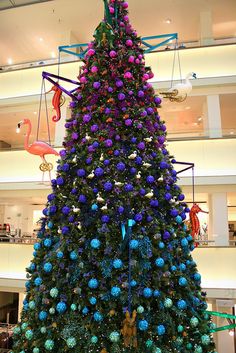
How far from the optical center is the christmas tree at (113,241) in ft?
5.08

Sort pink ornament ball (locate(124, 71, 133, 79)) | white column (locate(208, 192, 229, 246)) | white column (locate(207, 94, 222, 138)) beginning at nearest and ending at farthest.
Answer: pink ornament ball (locate(124, 71, 133, 79))
white column (locate(208, 192, 229, 246))
white column (locate(207, 94, 222, 138))

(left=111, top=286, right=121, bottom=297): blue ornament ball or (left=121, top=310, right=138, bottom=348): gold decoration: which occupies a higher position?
(left=111, top=286, right=121, bottom=297): blue ornament ball

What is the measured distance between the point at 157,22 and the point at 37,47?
3.97 meters

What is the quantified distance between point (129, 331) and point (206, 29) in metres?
7.89

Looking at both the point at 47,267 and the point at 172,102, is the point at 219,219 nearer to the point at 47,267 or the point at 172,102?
the point at 172,102

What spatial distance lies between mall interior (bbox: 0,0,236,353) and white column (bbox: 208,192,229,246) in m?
0.02

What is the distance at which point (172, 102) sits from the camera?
24.2ft

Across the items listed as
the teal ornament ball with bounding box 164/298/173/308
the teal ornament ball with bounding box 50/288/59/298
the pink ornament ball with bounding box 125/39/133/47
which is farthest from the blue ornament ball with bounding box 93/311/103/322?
the pink ornament ball with bounding box 125/39/133/47

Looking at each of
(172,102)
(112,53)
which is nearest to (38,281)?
(112,53)

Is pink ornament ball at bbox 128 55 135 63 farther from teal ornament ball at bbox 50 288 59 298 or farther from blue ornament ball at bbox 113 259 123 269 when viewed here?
teal ornament ball at bbox 50 288 59 298

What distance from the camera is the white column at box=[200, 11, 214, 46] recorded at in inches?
290

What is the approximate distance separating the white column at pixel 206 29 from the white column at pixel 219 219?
384 cm

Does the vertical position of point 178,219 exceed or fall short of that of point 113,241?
it exceeds it

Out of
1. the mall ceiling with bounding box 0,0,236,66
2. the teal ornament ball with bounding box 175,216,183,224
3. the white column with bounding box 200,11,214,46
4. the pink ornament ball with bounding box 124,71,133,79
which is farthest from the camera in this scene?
the mall ceiling with bounding box 0,0,236,66
